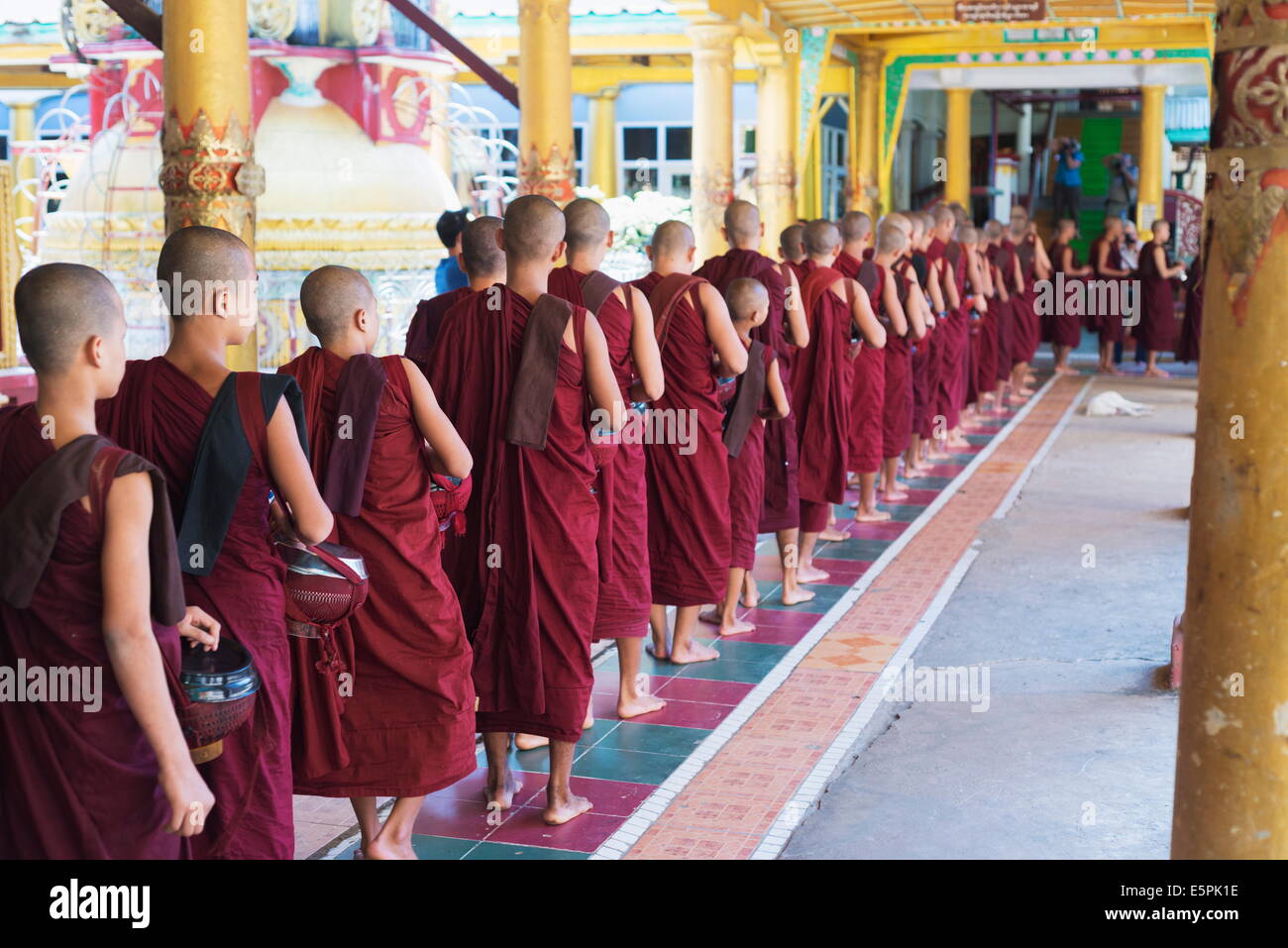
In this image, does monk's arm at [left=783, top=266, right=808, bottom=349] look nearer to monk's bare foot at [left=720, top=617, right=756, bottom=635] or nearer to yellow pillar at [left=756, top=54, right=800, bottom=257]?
monk's bare foot at [left=720, top=617, right=756, bottom=635]

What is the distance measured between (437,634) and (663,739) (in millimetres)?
1408

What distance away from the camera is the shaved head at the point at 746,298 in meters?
5.89

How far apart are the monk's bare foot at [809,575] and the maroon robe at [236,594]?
13.9 feet

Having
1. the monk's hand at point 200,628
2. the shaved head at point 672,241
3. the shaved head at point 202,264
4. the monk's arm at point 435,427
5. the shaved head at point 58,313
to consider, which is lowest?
the monk's hand at point 200,628

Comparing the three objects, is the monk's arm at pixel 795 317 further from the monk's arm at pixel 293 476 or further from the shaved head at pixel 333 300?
the monk's arm at pixel 293 476

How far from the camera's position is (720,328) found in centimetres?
553

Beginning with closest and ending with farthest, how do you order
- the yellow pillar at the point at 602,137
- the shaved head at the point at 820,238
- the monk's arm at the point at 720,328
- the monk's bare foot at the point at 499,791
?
the monk's bare foot at the point at 499,791 → the monk's arm at the point at 720,328 → the shaved head at the point at 820,238 → the yellow pillar at the point at 602,137

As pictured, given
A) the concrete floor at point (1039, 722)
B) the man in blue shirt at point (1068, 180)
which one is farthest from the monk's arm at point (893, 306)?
the man in blue shirt at point (1068, 180)

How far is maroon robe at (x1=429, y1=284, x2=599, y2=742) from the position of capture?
13.9 ft

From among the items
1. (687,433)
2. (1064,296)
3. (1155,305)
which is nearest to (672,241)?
(687,433)

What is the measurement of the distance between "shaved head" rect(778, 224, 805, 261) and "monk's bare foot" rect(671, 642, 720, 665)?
248cm

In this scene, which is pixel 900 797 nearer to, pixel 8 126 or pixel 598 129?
pixel 598 129

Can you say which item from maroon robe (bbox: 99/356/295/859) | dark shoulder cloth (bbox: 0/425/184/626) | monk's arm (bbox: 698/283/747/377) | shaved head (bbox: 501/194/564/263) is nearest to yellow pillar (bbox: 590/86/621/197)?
monk's arm (bbox: 698/283/747/377)

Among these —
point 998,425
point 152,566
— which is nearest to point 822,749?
point 152,566
